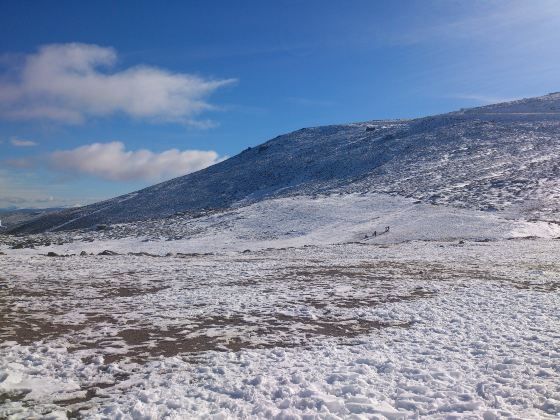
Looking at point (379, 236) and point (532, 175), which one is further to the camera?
point (532, 175)

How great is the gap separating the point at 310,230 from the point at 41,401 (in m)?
35.4

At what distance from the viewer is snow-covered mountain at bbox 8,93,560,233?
1972 inches

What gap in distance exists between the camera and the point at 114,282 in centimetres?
1800

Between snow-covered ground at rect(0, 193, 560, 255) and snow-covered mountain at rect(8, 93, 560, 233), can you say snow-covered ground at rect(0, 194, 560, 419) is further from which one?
snow-covered mountain at rect(8, 93, 560, 233)

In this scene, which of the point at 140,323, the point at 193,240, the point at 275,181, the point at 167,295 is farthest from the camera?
the point at 275,181

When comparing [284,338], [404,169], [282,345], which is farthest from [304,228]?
[282,345]

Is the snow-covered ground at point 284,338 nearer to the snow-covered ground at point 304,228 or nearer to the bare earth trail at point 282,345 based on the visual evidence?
the bare earth trail at point 282,345

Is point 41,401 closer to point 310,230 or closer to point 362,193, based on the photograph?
point 310,230

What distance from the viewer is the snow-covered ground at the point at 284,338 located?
7.02m

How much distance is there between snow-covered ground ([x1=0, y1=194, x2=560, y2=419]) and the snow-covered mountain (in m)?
28.1

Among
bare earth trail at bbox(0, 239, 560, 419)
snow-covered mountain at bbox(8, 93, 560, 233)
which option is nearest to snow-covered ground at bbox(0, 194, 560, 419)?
bare earth trail at bbox(0, 239, 560, 419)

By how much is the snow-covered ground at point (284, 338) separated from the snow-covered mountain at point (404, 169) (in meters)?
28.1

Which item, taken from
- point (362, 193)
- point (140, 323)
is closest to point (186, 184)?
Result: point (362, 193)

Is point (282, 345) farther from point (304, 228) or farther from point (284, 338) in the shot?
point (304, 228)
